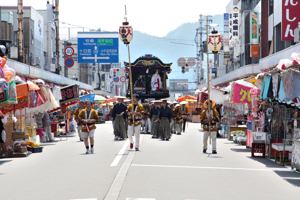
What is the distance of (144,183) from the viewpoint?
904 cm

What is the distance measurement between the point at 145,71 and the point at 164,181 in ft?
74.1

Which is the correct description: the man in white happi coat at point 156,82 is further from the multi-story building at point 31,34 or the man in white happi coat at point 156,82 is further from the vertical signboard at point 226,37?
the vertical signboard at point 226,37

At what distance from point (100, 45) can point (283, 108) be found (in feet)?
79.9

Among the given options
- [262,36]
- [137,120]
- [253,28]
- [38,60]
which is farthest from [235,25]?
[137,120]

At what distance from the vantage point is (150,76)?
105ft

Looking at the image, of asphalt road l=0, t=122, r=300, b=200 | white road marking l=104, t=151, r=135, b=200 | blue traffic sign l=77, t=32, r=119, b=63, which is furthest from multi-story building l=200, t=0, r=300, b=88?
blue traffic sign l=77, t=32, r=119, b=63

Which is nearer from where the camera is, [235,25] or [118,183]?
[118,183]

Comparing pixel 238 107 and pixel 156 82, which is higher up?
pixel 156 82

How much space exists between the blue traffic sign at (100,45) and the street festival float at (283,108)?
2319 centimetres

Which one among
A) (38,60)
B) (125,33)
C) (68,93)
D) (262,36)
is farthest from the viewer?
(38,60)

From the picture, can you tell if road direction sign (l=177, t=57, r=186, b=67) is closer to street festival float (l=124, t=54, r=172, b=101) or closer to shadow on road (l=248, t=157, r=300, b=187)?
street festival float (l=124, t=54, r=172, b=101)

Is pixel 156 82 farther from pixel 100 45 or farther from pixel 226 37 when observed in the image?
pixel 226 37

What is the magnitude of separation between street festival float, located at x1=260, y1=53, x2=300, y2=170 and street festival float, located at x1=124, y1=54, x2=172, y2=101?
16.9 metres

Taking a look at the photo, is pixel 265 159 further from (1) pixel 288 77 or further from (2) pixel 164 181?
(2) pixel 164 181
